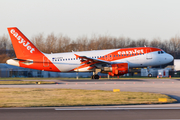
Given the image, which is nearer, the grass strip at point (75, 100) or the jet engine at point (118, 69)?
the grass strip at point (75, 100)

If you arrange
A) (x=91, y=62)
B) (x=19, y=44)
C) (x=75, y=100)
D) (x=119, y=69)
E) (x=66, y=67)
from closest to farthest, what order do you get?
1. (x=75, y=100)
2. (x=119, y=69)
3. (x=91, y=62)
4. (x=19, y=44)
5. (x=66, y=67)

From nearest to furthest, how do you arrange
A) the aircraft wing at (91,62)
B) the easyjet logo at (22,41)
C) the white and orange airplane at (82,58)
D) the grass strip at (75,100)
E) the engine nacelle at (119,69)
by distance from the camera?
the grass strip at (75,100) < the engine nacelle at (119,69) < the aircraft wing at (91,62) < the white and orange airplane at (82,58) < the easyjet logo at (22,41)

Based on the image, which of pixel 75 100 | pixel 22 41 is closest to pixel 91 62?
pixel 22 41

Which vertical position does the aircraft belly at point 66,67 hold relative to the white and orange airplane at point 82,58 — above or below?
below

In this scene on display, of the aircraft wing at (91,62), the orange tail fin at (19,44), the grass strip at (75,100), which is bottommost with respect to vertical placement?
the grass strip at (75,100)

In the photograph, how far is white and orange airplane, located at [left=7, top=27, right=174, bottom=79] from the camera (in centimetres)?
3681

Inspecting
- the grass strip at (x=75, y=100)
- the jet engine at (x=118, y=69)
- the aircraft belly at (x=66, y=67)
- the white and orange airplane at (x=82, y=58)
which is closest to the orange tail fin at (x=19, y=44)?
the white and orange airplane at (x=82, y=58)

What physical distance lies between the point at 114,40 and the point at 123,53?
49.2 m

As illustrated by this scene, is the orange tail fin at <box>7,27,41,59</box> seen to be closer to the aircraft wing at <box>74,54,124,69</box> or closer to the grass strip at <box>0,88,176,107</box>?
the aircraft wing at <box>74,54,124,69</box>

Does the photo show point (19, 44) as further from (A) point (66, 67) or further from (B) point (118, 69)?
(B) point (118, 69)

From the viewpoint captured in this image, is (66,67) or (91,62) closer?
Result: (91,62)

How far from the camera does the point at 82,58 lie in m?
36.1

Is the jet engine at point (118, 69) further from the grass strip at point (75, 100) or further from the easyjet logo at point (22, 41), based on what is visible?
the grass strip at point (75, 100)

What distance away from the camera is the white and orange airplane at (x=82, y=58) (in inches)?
1449
